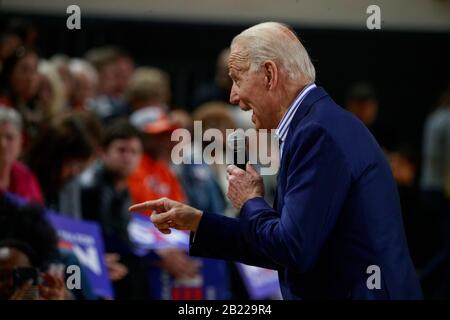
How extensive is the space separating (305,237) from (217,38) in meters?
6.63

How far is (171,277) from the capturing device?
18.9 feet

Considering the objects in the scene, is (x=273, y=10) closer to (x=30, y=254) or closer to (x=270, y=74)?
(x=30, y=254)

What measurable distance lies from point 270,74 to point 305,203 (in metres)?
0.46

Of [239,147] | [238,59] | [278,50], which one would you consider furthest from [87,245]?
[278,50]

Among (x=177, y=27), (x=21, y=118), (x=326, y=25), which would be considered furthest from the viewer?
(x=177, y=27)

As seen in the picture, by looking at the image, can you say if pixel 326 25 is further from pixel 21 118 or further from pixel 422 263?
pixel 21 118

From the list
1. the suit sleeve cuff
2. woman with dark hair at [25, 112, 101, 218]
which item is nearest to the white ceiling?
woman with dark hair at [25, 112, 101, 218]

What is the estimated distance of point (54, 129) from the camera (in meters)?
5.45

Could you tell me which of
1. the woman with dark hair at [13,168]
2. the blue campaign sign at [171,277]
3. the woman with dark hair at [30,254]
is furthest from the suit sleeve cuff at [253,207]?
the blue campaign sign at [171,277]

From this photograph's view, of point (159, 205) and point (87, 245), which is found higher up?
point (159, 205)

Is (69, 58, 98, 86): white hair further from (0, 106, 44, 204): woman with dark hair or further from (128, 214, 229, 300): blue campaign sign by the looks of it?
(0, 106, 44, 204): woman with dark hair

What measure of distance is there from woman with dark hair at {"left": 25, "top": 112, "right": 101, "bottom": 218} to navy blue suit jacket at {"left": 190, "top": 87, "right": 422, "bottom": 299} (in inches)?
93.9

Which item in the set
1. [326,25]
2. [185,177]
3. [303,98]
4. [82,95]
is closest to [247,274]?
[185,177]
